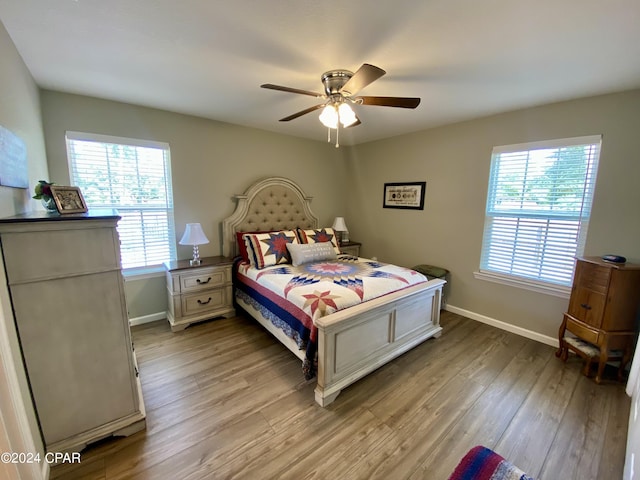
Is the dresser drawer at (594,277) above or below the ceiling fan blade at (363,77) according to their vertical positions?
below

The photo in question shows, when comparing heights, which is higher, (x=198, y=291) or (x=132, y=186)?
(x=132, y=186)

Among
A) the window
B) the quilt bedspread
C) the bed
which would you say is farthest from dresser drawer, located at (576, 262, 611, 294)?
the window

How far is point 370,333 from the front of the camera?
215 cm

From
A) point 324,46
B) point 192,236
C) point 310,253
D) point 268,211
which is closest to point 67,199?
point 192,236

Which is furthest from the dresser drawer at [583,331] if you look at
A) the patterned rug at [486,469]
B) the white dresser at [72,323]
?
the white dresser at [72,323]

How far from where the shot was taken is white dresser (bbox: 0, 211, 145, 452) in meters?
1.29

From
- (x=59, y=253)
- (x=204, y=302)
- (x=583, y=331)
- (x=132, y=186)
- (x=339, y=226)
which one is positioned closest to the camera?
(x=59, y=253)

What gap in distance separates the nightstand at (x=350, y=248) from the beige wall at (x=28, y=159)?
11.1 ft

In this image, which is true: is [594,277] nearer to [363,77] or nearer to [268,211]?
[363,77]

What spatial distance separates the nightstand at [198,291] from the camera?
2.86m

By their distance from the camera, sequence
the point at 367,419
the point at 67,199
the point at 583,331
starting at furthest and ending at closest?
the point at 583,331
the point at 367,419
the point at 67,199

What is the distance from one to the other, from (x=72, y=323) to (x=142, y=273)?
1.64 m

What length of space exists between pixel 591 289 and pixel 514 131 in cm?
168

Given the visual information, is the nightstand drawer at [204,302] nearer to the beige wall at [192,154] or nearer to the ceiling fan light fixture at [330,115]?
the beige wall at [192,154]
